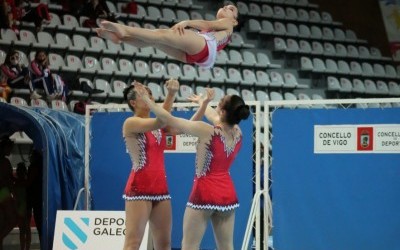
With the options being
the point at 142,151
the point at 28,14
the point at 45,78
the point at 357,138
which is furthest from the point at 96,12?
the point at 142,151

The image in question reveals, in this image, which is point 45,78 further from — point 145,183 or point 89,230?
point 145,183

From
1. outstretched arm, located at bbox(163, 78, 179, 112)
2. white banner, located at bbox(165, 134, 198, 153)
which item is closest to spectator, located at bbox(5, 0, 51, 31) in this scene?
white banner, located at bbox(165, 134, 198, 153)

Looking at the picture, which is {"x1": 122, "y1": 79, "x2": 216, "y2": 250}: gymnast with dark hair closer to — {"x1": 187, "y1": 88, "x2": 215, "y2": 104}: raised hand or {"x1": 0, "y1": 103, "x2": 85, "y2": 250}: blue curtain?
{"x1": 187, "y1": 88, "x2": 215, "y2": 104}: raised hand

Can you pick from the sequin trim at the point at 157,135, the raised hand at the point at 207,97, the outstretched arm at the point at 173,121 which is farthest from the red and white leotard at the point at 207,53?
the sequin trim at the point at 157,135

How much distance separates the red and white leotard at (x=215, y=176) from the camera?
598 centimetres

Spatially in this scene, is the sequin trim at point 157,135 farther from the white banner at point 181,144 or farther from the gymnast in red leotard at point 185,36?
the white banner at point 181,144

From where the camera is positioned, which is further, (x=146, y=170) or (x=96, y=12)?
(x=96, y=12)

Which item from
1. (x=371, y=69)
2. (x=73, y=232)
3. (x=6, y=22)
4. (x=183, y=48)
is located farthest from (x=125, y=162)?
(x=371, y=69)

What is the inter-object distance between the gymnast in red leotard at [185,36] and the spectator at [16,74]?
6.61 meters

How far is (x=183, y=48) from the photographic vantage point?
19.0ft

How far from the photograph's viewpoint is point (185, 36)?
575cm

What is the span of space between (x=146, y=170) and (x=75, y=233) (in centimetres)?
236

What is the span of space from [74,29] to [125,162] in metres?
5.51

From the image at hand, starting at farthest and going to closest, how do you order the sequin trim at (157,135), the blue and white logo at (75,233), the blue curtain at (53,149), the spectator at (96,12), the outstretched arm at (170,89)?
the spectator at (96,12)
the blue curtain at (53,149)
the blue and white logo at (75,233)
the sequin trim at (157,135)
the outstretched arm at (170,89)
